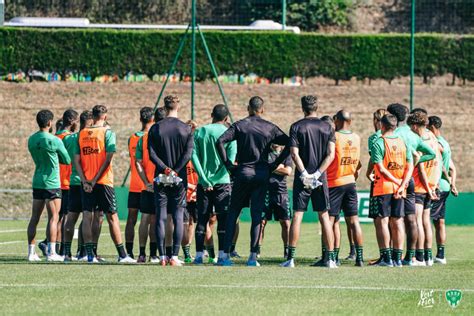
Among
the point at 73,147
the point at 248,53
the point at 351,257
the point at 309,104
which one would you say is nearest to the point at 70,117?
the point at 73,147

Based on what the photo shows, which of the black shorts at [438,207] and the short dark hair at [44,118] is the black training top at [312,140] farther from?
the short dark hair at [44,118]

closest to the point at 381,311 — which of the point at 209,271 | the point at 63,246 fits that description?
the point at 209,271

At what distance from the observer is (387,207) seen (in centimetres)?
1547

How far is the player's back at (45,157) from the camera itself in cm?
1617

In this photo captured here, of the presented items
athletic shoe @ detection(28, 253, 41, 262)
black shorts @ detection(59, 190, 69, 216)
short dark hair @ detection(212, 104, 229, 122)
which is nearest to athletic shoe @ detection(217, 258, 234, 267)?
short dark hair @ detection(212, 104, 229, 122)

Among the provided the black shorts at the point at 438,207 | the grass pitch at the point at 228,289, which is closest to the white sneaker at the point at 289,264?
the grass pitch at the point at 228,289

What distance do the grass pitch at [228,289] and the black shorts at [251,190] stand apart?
0.83 m

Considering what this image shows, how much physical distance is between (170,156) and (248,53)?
29825mm

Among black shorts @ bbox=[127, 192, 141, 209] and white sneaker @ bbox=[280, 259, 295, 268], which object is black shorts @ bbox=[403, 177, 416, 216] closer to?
white sneaker @ bbox=[280, 259, 295, 268]

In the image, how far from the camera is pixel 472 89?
1745 inches

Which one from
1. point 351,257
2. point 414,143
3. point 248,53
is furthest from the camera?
point 248,53

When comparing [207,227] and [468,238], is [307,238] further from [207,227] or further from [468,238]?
[207,227]

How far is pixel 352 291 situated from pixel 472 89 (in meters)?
33.2

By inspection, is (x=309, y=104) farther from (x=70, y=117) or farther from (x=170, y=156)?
(x=70, y=117)
